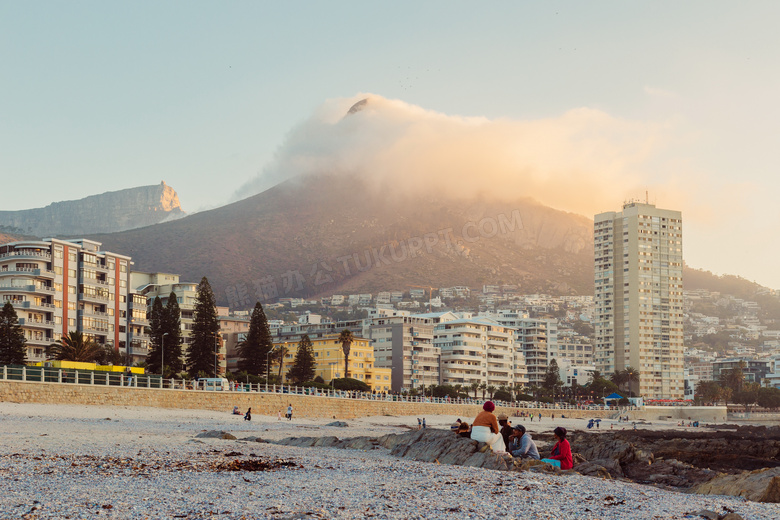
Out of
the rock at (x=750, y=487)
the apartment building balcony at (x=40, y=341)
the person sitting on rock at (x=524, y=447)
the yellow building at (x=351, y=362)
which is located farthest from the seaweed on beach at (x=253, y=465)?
the yellow building at (x=351, y=362)

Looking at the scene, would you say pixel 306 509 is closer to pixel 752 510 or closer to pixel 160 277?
pixel 752 510

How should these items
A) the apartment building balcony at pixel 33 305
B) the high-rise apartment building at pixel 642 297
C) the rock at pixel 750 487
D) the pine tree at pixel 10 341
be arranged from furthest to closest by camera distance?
the high-rise apartment building at pixel 642 297
the apartment building balcony at pixel 33 305
the pine tree at pixel 10 341
the rock at pixel 750 487

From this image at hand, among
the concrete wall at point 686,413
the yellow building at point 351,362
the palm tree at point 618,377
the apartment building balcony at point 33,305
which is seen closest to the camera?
the apartment building balcony at point 33,305

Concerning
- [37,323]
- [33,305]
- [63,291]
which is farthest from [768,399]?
[33,305]

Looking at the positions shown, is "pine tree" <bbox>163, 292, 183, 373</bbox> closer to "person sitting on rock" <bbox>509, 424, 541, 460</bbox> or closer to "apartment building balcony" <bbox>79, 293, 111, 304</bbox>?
"apartment building balcony" <bbox>79, 293, 111, 304</bbox>

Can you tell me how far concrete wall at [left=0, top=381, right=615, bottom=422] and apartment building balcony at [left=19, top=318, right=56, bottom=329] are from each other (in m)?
37.3

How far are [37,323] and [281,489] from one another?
81.0 metres

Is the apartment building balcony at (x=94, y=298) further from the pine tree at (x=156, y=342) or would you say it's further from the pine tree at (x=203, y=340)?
the pine tree at (x=203, y=340)

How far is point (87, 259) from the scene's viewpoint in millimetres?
96562

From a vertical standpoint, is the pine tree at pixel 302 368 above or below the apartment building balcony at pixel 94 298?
below

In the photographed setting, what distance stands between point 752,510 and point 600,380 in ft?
458

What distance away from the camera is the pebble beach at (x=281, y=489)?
12.4m

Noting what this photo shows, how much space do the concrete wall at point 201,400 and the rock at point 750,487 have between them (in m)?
36.7

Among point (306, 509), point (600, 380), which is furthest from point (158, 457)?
point (600, 380)
